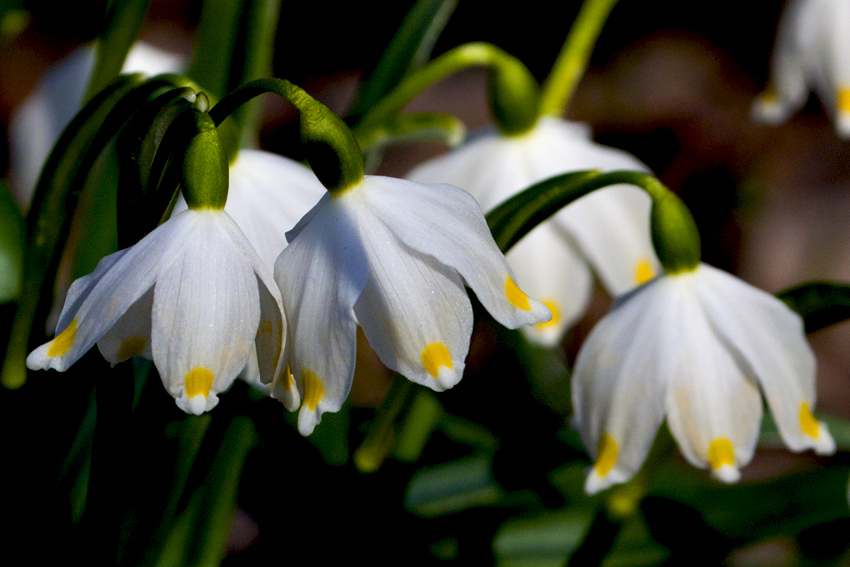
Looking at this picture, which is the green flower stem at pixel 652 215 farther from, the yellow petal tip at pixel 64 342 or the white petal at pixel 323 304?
the yellow petal tip at pixel 64 342

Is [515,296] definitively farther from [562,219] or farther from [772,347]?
[562,219]

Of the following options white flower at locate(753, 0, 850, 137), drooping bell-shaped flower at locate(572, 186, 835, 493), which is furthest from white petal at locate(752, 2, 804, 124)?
drooping bell-shaped flower at locate(572, 186, 835, 493)

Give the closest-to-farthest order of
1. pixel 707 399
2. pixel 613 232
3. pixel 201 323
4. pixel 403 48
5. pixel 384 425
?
pixel 201 323
pixel 707 399
pixel 384 425
pixel 613 232
pixel 403 48

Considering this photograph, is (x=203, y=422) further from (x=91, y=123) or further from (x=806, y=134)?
(x=806, y=134)

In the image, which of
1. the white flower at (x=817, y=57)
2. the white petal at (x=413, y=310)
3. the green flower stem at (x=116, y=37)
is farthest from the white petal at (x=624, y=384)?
the green flower stem at (x=116, y=37)

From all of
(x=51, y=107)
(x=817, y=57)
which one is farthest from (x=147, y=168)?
(x=817, y=57)

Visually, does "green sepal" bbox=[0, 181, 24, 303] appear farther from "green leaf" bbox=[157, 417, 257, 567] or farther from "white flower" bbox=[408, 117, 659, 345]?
"white flower" bbox=[408, 117, 659, 345]
